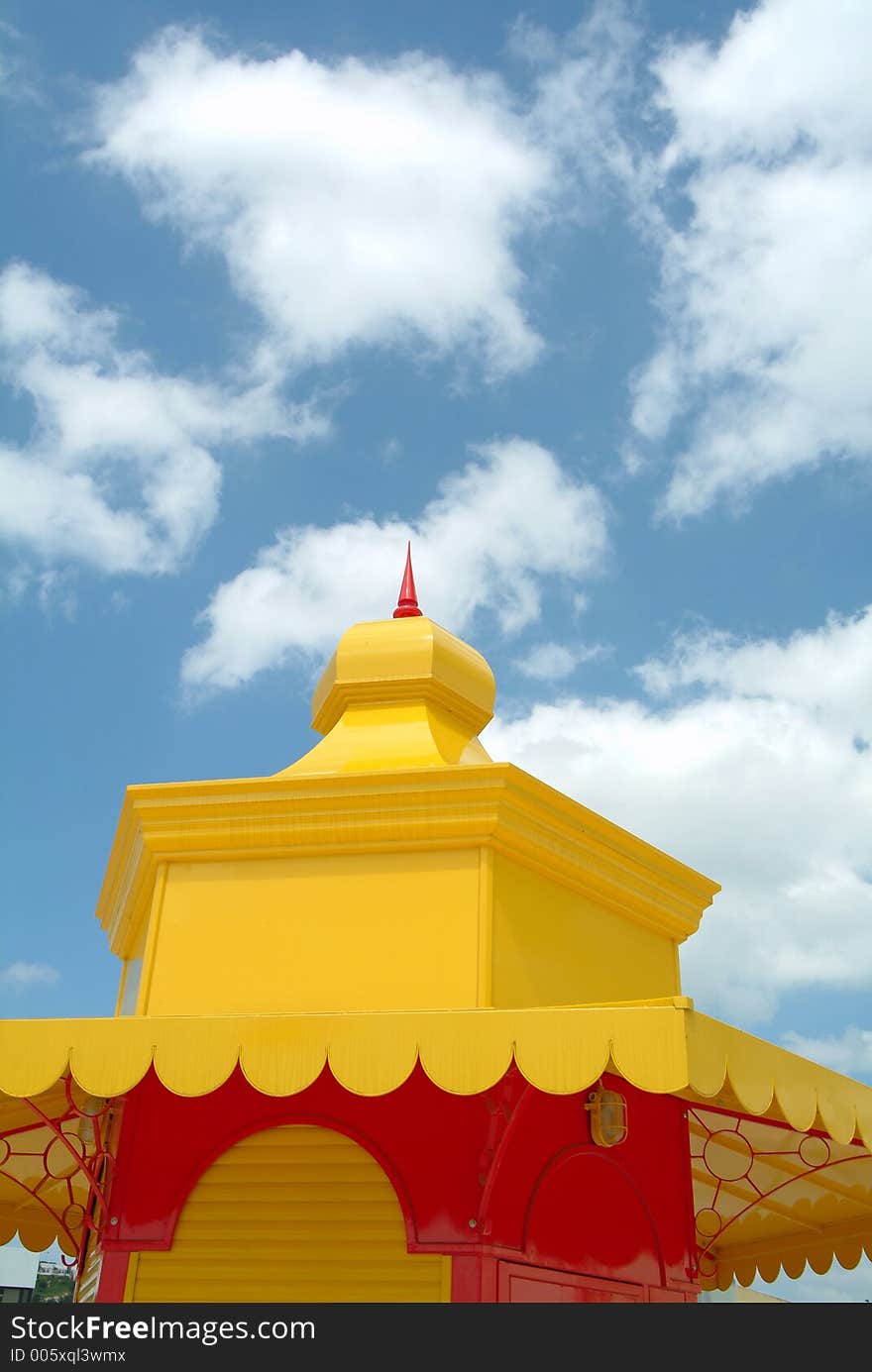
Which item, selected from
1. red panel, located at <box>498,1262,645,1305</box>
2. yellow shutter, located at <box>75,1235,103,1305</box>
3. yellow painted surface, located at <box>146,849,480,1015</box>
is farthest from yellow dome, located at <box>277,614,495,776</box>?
red panel, located at <box>498,1262,645,1305</box>

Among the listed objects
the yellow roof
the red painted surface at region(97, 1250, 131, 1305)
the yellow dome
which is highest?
the yellow dome

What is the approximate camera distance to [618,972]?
7.65m

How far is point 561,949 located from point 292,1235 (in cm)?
219

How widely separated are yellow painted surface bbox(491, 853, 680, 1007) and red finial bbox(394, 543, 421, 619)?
9.94ft

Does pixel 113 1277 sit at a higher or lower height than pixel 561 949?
lower

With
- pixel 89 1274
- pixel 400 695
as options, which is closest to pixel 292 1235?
pixel 89 1274

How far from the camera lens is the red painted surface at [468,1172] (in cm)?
614

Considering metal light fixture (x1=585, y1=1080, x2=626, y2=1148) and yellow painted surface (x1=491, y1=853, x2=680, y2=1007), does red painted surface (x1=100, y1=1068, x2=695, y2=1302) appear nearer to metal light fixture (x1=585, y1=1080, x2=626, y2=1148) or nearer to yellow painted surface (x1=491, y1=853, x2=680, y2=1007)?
metal light fixture (x1=585, y1=1080, x2=626, y2=1148)

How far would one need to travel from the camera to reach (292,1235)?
20.6 feet

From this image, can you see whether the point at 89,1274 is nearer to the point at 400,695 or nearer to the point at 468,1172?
the point at 468,1172

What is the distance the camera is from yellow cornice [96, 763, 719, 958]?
706 centimetres

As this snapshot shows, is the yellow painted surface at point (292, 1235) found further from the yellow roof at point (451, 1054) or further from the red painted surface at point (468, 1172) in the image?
the yellow roof at point (451, 1054)

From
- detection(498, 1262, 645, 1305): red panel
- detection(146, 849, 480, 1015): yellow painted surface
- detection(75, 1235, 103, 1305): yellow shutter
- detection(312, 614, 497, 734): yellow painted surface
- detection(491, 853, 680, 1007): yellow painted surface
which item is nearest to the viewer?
detection(498, 1262, 645, 1305): red panel

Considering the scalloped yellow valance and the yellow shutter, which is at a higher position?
the scalloped yellow valance
